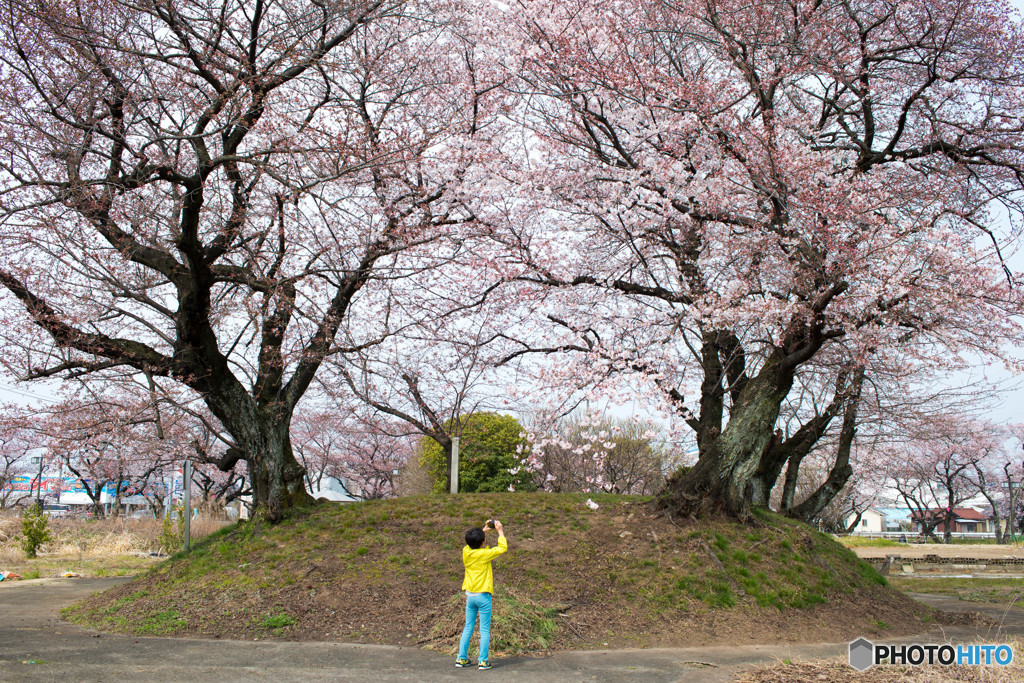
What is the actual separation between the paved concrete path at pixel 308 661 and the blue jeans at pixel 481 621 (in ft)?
0.61

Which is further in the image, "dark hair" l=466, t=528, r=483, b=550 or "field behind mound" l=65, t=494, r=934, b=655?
"field behind mound" l=65, t=494, r=934, b=655

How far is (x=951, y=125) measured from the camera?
10.6 meters

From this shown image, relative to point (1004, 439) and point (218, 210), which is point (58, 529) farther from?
point (1004, 439)

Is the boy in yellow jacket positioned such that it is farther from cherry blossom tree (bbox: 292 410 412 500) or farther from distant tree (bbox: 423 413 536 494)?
cherry blossom tree (bbox: 292 410 412 500)

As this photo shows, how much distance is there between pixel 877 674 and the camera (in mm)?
5258

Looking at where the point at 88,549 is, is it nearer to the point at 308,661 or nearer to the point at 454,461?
the point at 454,461

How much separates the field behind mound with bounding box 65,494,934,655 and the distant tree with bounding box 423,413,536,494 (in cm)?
747

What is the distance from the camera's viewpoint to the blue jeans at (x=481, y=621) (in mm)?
6340

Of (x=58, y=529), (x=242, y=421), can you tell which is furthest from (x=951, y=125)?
(x=58, y=529)

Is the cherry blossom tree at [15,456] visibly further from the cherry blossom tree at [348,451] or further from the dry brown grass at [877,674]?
the dry brown grass at [877,674]

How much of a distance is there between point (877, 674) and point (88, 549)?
18970 mm

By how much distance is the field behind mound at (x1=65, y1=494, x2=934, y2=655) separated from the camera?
8078 mm

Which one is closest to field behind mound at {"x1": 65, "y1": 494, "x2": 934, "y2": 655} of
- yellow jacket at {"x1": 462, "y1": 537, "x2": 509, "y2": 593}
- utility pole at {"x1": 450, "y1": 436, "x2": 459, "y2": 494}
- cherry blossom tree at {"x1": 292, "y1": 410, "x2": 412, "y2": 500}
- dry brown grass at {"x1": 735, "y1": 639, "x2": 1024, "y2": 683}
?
yellow jacket at {"x1": 462, "y1": 537, "x2": 509, "y2": 593}

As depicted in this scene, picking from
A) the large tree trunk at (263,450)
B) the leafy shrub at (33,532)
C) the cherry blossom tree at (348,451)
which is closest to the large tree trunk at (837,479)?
the large tree trunk at (263,450)
